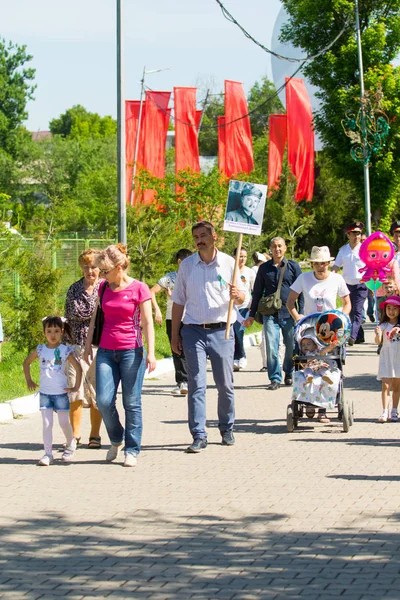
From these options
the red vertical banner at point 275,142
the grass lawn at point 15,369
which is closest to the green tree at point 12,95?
the red vertical banner at point 275,142

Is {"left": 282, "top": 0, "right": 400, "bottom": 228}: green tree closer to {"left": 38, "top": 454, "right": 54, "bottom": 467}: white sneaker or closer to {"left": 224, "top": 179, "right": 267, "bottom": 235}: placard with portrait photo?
{"left": 224, "top": 179, "right": 267, "bottom": 235}: placard with portrait photo

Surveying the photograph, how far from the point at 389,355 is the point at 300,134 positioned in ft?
126

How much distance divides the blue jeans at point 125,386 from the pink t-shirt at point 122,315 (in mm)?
79

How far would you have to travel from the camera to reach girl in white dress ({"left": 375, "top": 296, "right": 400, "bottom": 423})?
12.0 m

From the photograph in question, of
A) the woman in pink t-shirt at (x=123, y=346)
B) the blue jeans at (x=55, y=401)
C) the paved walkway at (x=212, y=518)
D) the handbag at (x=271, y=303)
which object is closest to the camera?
the paved walkway at (x=212, y=518)

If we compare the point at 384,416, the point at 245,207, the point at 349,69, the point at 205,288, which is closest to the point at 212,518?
the point at 205,288

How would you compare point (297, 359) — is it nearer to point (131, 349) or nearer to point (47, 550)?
point (131, 349)

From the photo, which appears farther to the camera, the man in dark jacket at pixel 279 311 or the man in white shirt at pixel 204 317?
the man in dark jacket at pixel 279 311

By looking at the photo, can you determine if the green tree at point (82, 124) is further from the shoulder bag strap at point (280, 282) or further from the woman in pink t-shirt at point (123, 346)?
the woman in pink t-shirt at point (123, 346)

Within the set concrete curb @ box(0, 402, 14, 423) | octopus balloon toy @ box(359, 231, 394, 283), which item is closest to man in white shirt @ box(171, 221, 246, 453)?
concrete curb @ box(0, 402, 14, 423)

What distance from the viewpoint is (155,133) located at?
4528 centimetres

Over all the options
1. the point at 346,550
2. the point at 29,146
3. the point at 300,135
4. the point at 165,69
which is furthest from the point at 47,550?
the point at 29,146

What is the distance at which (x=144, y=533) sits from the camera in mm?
7293

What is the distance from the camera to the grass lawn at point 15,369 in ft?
46.4
